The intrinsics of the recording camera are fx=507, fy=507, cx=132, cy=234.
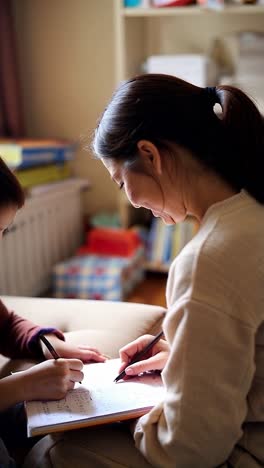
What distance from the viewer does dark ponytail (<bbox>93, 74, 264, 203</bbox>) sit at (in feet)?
2.47

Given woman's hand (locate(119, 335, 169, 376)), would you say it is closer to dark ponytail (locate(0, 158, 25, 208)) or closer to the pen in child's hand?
the pen in child's hand

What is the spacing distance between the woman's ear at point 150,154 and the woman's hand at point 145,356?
37 cm

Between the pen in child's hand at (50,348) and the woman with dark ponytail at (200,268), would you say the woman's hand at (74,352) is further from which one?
the woman with dark ponytail at (200,268)

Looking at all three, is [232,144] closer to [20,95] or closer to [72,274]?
[72,274]

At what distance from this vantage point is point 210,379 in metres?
0.68

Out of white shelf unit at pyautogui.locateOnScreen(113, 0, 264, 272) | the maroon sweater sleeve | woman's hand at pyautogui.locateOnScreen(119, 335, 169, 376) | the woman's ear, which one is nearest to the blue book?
white shelf unit at pyautogui.locateOnScreen(113, 0, 264, 272)

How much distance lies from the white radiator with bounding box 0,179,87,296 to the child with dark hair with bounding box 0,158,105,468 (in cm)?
93

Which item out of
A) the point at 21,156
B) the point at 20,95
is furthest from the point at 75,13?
the point at 21,156

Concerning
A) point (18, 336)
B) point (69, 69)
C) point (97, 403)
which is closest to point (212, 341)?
point (97, 403)

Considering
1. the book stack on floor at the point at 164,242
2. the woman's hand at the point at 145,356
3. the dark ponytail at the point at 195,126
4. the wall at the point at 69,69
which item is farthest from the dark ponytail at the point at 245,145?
the wall at the point at 69,69

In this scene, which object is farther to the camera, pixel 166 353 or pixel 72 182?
pixel 72 182

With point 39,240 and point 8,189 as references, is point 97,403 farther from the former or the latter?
point 39,240

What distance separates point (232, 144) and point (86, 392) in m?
0.49

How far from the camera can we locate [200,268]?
68cm
